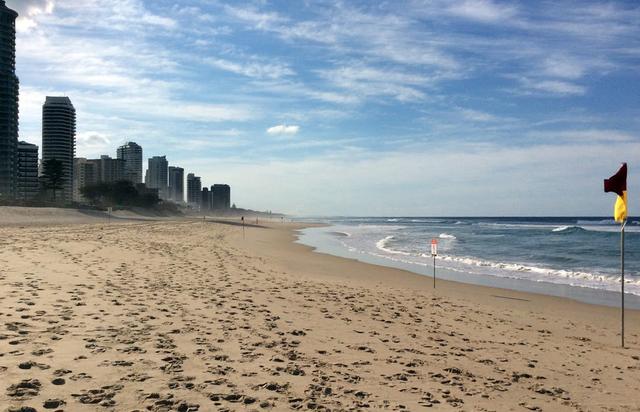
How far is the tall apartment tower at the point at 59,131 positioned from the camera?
6417 inches

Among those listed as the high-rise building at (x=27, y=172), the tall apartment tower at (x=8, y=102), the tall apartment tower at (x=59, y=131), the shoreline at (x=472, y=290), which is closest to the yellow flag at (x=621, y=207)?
the shoreline at (x=472, y=290)

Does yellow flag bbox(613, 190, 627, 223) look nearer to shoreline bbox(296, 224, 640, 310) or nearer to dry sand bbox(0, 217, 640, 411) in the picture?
dry sand bbox(0, 217, 640, 411)

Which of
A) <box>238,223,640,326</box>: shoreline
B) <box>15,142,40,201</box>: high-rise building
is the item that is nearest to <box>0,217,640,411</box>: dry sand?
<box>238,223,640,326</box>: shoreline

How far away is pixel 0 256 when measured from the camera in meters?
14.5

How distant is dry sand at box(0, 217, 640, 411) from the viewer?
4887 mm

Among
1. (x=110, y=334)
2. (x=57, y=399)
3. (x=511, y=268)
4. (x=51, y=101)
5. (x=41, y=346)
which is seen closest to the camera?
(x=57, y=399)

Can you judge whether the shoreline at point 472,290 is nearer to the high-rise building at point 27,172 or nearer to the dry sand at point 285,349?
the dry sand at point 285,349

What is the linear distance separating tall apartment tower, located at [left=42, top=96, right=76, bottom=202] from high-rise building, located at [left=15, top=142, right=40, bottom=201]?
2703 cm

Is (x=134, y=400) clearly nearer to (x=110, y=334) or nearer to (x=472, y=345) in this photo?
(x=110, y=334)

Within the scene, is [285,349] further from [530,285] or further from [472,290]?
[530,285]

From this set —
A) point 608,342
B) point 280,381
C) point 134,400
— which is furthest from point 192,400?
point 608,342

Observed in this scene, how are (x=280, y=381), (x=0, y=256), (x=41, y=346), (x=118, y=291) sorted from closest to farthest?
1. (x=280, y=381)
2. (x=41, y=346)
3. (x=118, y=291)
4. (x=0, y=256)

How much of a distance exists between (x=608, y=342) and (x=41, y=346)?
10.1 metres

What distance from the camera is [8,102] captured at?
113 metres
